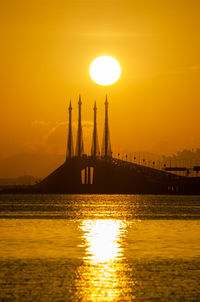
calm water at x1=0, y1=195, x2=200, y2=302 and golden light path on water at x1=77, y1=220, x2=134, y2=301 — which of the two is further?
calm water at x1=0, y1=195, x2=200, y2=302

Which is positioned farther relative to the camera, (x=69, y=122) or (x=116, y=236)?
(x=69, y=122)

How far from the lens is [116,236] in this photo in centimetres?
4872

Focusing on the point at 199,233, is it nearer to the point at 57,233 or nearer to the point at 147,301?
the point at 57,233

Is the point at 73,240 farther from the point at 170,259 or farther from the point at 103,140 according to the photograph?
the point at 103,140

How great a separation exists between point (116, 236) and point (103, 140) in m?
128

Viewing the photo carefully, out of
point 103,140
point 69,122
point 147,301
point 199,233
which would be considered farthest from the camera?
point 69,122

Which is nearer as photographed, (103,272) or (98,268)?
(103,272)

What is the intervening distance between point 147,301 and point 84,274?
5.78 m

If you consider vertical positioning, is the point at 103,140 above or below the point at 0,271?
above

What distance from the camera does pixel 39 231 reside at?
52.2 m

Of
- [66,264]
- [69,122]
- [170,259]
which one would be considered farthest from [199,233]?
[69,122]

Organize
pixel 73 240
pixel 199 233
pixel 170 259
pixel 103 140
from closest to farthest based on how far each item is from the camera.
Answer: pixel 170 259
pixel 73 240
pixel 199 233
pixel 103 140

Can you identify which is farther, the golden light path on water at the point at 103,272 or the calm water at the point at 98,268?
the calm water at the point at 98,268

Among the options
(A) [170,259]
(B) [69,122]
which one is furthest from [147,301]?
(B) [69,122]
